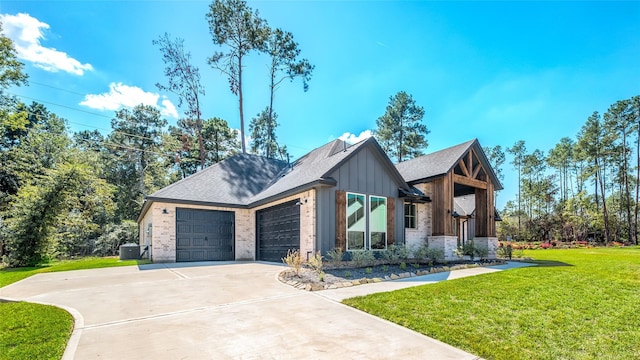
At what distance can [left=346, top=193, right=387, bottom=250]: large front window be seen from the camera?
35.6 feet

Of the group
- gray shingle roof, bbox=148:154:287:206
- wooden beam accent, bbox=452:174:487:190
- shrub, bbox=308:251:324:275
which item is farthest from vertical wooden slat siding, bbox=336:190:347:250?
wooden beam accent, bbox=452:174:487:190

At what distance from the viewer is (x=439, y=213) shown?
13.1 meters

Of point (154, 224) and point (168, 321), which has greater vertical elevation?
point (154, 224)

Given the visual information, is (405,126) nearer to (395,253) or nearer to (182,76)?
(182,76)

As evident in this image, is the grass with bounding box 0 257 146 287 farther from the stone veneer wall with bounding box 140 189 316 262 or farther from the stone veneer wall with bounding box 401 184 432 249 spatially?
the stone veneer wall with bounding box 401 184 432 249

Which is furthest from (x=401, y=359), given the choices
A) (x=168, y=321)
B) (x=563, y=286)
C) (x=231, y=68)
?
(x=231, y=68)

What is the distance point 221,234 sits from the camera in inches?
560

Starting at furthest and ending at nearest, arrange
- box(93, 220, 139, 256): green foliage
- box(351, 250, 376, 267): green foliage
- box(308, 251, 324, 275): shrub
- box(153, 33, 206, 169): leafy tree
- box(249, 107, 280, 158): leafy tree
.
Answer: box(249, 107, 280, 158): leafy tree < box(153, 33, 206, 169): leafy tree < box(93, 220, 139, 256): green foliage < box(351, 250, 376, 267): green foliage < box(308, 251, 324, 275): shrub

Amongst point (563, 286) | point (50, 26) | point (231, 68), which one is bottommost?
point (563, 286)

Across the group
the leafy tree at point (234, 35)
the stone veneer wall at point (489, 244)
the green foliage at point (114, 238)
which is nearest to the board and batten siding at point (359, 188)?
the stone veneer wall at point (489, 244)

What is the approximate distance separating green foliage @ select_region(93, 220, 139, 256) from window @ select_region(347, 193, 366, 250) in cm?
1887

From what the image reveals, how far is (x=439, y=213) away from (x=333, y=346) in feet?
34.8

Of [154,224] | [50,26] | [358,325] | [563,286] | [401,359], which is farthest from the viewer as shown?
[50,26]

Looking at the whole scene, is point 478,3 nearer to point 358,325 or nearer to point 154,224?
point 358,325
